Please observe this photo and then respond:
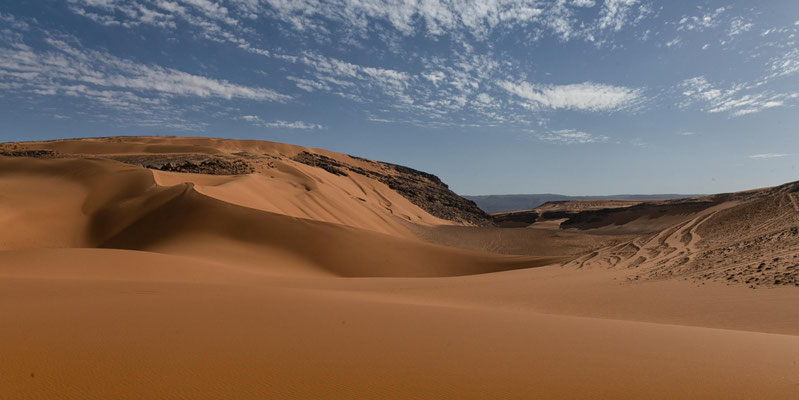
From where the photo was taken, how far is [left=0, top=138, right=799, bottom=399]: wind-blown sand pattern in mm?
3721

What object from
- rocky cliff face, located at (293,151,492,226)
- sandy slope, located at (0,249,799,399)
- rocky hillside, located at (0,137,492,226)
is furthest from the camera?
rocky cliff face, located at (293,151,492,226)

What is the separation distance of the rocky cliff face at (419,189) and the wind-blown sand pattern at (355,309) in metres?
26.6

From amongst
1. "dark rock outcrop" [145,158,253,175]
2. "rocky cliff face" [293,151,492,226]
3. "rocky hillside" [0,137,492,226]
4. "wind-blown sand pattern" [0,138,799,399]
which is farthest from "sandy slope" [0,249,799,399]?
"rocky cliff face" [293,151,492,226]

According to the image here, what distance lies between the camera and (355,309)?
23.0 feet

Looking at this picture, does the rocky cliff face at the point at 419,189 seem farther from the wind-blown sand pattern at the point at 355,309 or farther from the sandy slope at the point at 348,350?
the sandy slope at the point at 348,350

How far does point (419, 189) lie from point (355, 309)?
45580mm

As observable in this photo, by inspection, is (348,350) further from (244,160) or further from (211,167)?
(244,160)

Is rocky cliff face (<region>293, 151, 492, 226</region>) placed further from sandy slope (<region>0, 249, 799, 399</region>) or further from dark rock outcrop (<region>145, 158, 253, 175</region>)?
sandy slope (<region>0, 249, 799, 399</region>)

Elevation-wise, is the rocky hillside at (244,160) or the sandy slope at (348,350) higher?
the rocky hillside at (244,160)

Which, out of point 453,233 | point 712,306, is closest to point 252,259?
point 712,306

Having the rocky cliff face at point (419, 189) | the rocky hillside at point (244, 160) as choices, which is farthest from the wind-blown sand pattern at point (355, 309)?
the rocky cliff face at point (419, 189)

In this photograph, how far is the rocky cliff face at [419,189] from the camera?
48.0 meters

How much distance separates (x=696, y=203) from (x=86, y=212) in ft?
167

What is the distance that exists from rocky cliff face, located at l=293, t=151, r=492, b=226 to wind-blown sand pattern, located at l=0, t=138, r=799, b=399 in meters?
26.6
